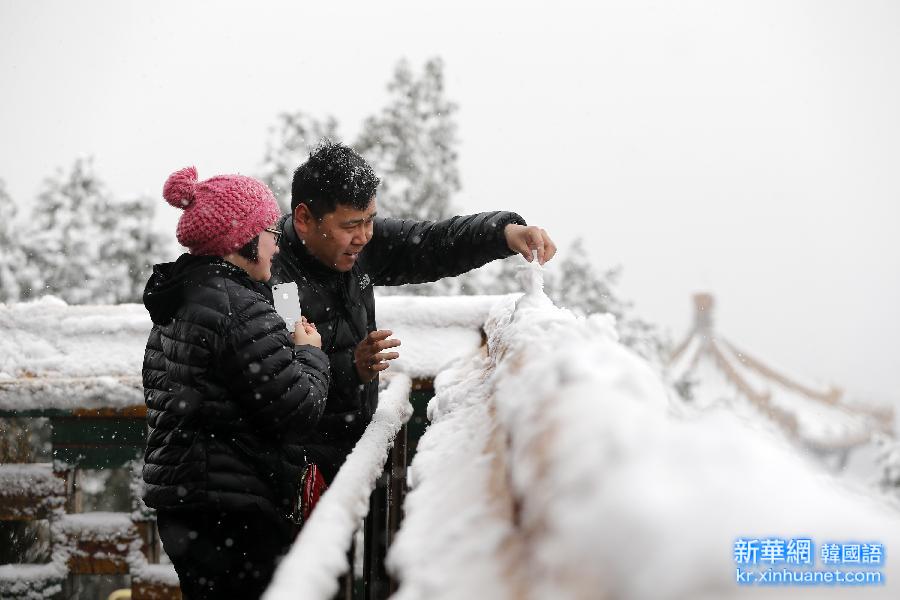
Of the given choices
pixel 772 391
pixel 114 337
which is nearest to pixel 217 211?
pixel 114 337

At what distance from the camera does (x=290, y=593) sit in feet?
2.46

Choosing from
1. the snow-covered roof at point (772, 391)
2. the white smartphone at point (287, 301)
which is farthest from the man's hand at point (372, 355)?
the snow-covered roof at point (772, 391)

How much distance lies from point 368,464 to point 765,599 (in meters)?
1.05

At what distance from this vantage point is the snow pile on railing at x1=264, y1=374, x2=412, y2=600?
0.79 m

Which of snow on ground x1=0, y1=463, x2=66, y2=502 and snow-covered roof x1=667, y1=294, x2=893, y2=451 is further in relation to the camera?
snow-covered roof x1=667, y1=294, x2=893, y2=451

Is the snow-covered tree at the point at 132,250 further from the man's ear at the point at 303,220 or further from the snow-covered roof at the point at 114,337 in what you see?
the man's ear at the point at 303,220

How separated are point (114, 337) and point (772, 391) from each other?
58.8 feet

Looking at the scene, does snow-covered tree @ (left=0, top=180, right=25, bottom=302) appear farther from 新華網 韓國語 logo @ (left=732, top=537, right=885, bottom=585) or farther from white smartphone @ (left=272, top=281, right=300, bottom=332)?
新華網 韓國語 logo @ (left=732, top=537, right=885, bottom=585)

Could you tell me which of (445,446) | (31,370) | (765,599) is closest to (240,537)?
(445,446)

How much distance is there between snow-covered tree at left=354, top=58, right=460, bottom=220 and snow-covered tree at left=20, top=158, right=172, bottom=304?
6847 millimetres

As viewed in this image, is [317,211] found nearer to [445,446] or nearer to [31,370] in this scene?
[445,446]

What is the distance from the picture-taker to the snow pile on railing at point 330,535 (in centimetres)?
79

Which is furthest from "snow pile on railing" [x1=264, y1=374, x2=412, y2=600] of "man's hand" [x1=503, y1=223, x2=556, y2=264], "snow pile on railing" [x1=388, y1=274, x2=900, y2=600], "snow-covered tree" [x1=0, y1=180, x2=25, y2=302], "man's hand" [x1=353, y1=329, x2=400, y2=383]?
"snow-covered tree" [x1=0, y1=180, x2=25, y2=302]

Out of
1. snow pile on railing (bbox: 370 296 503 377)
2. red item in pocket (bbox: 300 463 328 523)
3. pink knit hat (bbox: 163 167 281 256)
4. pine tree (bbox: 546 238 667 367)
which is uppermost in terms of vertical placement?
pink knit hat (bbox: 163 167 281 256)
